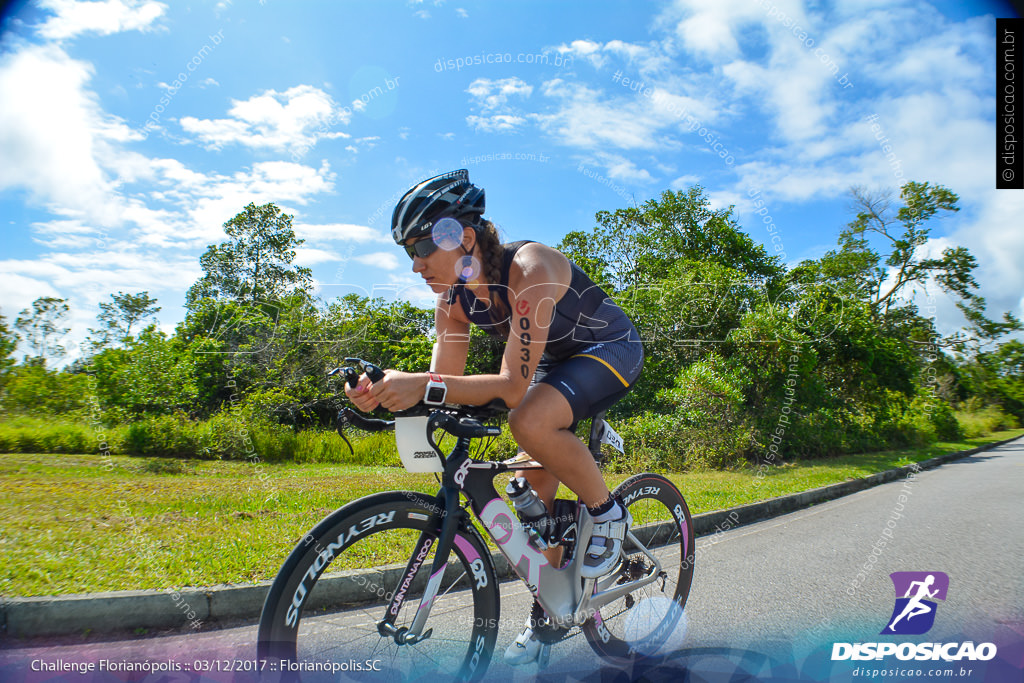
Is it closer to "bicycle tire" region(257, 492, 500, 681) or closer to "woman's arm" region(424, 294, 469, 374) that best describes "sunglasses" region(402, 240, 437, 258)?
"woman's arm" region(424, 294, 469, 374)

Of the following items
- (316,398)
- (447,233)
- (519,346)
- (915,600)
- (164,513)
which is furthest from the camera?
(316,398)

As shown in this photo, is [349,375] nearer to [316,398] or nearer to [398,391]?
[398,391]

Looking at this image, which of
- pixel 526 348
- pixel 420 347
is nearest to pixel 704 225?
pixel 420 347

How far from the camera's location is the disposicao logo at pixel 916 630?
266cm

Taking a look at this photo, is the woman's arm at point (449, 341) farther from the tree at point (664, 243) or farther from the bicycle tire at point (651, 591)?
the tree at point (664, 243)

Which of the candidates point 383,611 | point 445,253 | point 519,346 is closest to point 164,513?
point 383,611

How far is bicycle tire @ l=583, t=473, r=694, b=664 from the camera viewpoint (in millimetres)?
2660

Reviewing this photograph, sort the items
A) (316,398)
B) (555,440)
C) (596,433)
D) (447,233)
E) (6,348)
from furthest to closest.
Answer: (316,398) < (6,348) < (596,433) < (447,233) < (555,440)

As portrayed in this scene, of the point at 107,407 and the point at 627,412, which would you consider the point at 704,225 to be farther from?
the point at 107,407

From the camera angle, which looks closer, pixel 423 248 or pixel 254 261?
pixel 423 248

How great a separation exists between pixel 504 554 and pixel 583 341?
3.30 feet

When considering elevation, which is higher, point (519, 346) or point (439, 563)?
point (519, 346)

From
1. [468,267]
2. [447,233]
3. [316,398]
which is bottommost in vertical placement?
[316,398]

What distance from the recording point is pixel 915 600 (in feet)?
11.4
